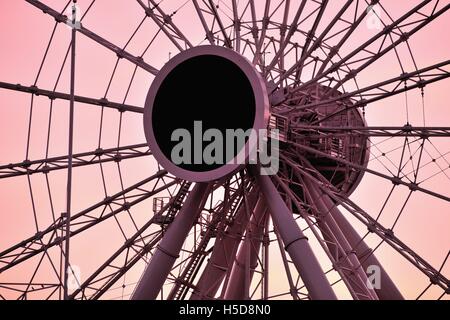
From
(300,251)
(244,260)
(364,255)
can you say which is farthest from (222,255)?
(300,251)

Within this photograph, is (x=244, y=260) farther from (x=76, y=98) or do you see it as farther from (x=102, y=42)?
(x=102, y=42)

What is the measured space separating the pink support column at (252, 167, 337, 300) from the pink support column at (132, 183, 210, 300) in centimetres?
262

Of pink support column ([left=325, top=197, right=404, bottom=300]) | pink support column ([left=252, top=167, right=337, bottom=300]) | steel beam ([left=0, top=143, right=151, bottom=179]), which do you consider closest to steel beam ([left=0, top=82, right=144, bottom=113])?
steel beam ([left=0, top=143, right=151, bottom=179])

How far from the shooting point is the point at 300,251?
36125mm

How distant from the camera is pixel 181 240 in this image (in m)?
38.0

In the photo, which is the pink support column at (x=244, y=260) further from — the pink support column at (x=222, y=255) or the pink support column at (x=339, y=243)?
the pink support column at (x=339, y=243)

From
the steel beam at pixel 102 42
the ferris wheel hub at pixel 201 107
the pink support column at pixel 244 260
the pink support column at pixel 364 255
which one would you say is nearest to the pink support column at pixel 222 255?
the pink support column at pixel 244 260

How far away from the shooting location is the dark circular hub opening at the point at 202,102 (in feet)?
120

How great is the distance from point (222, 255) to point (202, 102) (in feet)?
34.0

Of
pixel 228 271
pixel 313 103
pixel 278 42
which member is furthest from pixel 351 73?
pixel 228 271

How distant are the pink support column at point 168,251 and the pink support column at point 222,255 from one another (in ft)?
17.0

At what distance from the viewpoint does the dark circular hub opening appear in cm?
3644

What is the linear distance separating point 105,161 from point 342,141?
393 inches
